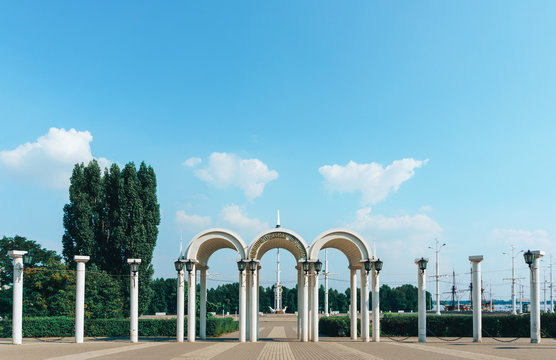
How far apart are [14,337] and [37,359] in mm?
9468

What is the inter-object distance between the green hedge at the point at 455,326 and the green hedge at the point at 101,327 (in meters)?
8.38

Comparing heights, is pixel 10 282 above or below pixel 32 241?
below

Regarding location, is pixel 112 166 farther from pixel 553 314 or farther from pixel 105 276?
pixel 553 314

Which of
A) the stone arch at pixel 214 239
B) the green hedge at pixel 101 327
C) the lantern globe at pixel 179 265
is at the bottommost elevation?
the green hedge at pixel 101 327

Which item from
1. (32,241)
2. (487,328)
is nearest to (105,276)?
(32,241)

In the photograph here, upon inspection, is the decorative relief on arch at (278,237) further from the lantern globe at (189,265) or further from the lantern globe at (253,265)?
the lantern globe at (189,265)

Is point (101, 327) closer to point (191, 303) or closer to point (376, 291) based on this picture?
point (191, 303)

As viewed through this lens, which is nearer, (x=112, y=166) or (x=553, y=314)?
(x=553, y=314)

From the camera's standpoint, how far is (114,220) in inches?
1757

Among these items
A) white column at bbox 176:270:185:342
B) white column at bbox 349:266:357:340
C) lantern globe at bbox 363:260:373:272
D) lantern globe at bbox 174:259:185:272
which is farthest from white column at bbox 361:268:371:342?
lantern globe at bbox 174:259:185:272

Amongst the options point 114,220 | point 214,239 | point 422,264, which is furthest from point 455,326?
point 114,220

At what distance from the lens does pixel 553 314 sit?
108ft

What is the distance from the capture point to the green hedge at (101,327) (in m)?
31.3

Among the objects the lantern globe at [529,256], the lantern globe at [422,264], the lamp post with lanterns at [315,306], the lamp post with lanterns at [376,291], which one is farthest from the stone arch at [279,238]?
the lantern globe at [529,256]
